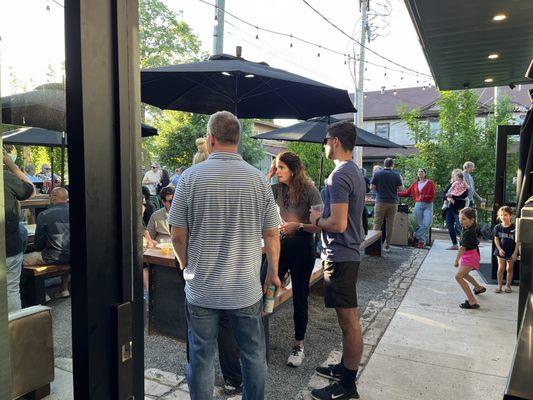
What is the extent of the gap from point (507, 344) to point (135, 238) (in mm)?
4176

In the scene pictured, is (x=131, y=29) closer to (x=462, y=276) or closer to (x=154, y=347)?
(x=154, y=347)

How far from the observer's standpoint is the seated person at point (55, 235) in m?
0.97

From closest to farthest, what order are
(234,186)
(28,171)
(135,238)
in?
(135,238)
(28,171)
(234,186)

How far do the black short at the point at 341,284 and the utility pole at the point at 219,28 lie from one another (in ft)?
24.1

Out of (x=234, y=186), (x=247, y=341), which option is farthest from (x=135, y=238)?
(x=247, y=341)

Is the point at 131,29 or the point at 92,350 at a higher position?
the point at 131,29

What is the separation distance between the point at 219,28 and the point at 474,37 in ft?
18.2

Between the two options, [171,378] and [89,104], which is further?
[171,378]

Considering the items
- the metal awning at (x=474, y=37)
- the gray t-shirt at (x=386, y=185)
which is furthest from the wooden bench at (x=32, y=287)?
the gray t-shirt at (x=386, y=185)

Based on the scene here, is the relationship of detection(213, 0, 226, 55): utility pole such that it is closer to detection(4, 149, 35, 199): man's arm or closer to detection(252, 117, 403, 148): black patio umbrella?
detection(252, 117, 403, 148): black patio umbrella

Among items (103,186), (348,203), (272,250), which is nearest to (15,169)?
(103,186)

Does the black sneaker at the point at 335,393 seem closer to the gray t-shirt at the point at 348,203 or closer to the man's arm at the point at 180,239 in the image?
the gray t-shirt at the point at 348,203

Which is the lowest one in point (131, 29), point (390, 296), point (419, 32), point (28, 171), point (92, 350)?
point (390, 296)

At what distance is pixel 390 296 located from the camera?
5598mm
